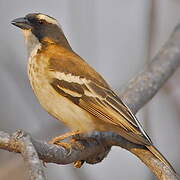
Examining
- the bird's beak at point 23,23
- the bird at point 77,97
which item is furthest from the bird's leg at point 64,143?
the bird's beak at point 23,23

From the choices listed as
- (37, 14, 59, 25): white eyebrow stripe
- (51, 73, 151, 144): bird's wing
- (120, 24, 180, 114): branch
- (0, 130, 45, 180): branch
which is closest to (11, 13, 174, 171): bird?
(51, 73, 151, 144): bird's wing

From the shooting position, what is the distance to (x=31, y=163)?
3621 millimetres

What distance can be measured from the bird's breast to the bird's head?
51 cm

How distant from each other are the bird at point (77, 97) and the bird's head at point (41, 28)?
0.65 ft

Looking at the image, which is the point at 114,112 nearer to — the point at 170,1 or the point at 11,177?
the point at 11,177

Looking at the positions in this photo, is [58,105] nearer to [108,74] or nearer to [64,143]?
[64,143]

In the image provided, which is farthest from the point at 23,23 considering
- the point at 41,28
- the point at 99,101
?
the point at 99,101

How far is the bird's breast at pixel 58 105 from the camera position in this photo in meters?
5.03

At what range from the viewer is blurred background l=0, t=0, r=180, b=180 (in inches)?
231

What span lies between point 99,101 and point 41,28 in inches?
38.3

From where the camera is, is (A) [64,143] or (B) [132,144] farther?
(B) [132,144]

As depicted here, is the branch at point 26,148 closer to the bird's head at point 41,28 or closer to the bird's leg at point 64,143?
the bird's leg at point 64,143

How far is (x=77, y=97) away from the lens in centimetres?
517

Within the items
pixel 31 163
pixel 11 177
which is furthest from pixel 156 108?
pixel 31 163
